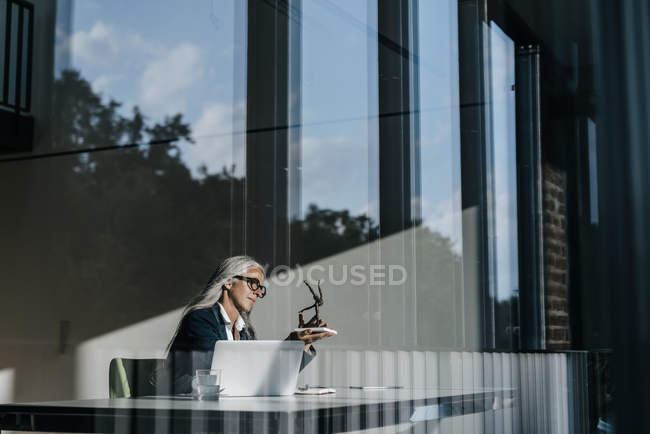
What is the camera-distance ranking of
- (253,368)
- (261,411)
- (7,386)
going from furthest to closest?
(7,386), (253,368), (261,411)

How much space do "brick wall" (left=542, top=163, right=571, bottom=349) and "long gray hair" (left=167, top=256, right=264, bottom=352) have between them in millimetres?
765

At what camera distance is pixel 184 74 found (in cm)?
294

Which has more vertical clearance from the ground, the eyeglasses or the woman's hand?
the eyeglasses

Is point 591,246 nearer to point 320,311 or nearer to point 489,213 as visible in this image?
point 489,213

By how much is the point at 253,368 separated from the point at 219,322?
1.52ft

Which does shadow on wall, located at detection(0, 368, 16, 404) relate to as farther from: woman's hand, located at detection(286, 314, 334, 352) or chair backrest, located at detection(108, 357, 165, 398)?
woman's hand, located at detection(286, 314, 334, 352)

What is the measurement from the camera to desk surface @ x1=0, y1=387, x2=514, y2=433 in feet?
4.80

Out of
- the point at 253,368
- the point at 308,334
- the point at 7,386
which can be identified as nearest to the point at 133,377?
the point at 253,368

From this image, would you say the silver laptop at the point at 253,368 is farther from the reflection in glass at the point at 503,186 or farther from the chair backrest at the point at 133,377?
the reflection in glass at the point at 503,186

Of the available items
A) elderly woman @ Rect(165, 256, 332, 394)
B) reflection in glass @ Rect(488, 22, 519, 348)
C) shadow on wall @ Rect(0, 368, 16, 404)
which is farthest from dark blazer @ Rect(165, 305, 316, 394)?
shadow on wall @ Rect(0, 368, 16, 404)

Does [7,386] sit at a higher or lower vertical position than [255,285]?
lower

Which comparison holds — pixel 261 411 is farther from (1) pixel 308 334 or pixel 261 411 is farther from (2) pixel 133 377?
(2) pixel 133 377

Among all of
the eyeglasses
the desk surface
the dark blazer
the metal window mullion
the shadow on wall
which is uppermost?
the metal window mullion

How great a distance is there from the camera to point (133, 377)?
216 centimetres
